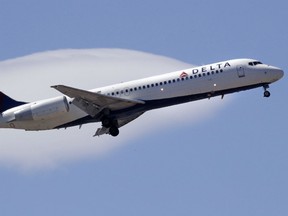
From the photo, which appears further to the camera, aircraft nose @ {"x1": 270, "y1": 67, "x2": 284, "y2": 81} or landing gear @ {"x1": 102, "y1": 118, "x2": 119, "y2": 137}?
landing gear @ {"x1": 102, "y1": 118, "x2": 119, "y2": 137}

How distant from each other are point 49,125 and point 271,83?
44.4ft

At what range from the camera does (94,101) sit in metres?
68.5

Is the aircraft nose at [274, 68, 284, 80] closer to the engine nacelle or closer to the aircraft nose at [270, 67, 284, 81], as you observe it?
the aircraft nose at [270, 67, 284, 81]

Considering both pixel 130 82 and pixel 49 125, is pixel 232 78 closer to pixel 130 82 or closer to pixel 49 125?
pixel 130 82

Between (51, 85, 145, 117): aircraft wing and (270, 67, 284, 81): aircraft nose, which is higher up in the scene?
(270, 67, 284, 81): aircraft nose

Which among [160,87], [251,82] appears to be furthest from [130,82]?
[251,82]

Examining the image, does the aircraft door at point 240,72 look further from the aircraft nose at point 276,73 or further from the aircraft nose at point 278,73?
the aircraft nose at point 278,73

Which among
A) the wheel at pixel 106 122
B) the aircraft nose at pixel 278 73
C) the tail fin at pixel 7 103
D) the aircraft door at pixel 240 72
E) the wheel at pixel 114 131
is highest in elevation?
the aircraft door at pixel 240 72

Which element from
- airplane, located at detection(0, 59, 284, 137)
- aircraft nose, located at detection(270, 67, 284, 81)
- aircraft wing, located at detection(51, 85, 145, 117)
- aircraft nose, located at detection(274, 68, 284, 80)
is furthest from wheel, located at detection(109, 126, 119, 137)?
aircraft nose, located at detection(274, 68, 284, 80)

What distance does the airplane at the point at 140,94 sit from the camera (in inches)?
2665

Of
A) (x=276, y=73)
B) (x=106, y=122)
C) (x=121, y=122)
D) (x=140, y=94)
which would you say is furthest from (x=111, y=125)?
(x=276, y=73)

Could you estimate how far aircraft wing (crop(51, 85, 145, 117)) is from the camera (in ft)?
222

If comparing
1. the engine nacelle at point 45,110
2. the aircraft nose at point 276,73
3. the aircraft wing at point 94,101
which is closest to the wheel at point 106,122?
the aircraft wing at point 94,101

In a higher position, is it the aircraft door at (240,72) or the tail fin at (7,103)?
the aircraft door at (240,72)
